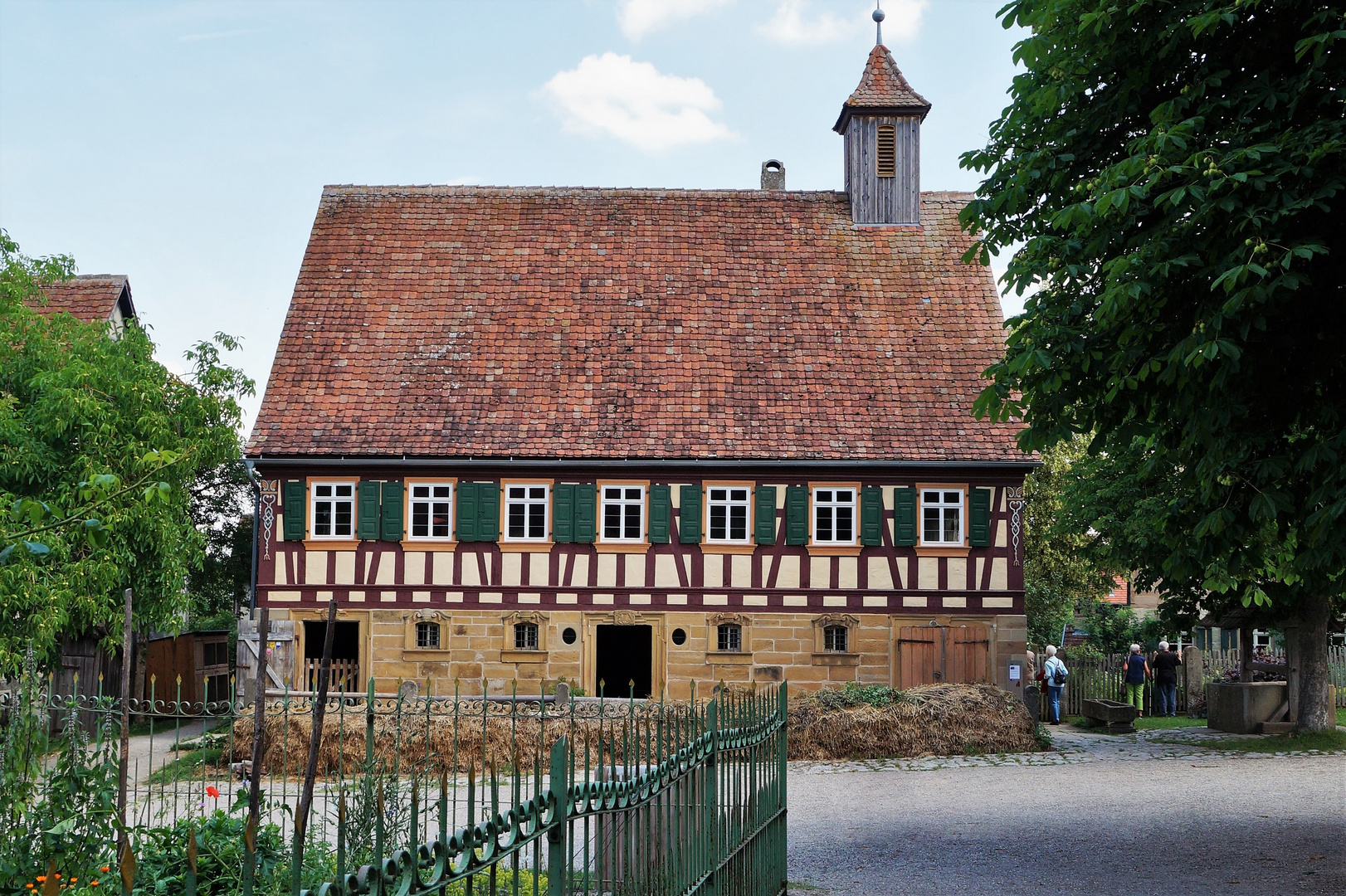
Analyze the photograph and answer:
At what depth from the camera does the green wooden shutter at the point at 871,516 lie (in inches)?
813

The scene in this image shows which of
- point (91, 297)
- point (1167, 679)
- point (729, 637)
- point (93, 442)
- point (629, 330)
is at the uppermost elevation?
point (91, 297)

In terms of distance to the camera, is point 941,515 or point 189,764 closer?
point 189,764

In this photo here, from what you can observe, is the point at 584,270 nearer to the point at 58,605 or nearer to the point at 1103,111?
the point at 58,605

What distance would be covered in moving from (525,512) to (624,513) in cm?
162

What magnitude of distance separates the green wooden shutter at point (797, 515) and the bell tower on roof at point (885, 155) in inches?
273

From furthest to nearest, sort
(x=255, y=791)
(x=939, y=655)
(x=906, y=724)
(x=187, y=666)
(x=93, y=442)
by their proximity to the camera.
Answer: (x=187, y=666), (x=939, y=655), (x=906, y=724), (x=93, y=442), (x=255, y=791)

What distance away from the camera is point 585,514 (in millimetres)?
20625

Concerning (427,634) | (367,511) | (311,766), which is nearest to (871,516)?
(427,634)

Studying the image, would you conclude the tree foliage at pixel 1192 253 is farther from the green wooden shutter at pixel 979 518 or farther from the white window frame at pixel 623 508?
the white window frame at pixel 623 508

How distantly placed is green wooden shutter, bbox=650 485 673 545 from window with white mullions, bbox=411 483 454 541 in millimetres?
3272

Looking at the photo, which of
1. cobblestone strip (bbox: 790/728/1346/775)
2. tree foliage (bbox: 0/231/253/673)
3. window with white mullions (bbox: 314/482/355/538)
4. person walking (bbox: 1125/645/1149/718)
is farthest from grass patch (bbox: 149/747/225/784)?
person walking (bbox: 1125/645/1149/718)

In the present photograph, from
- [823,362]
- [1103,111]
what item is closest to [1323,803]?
[1103,111]

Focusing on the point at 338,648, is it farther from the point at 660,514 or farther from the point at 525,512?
the point at 660,514

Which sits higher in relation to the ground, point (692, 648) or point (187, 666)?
point (692, 648)
